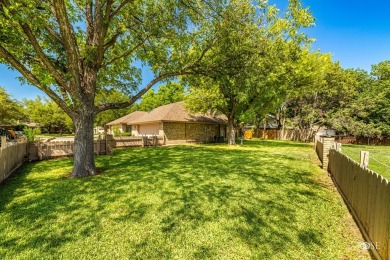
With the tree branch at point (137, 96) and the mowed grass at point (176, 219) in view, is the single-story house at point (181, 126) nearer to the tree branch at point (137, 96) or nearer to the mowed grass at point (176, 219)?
the tree branch at point (137, 96)

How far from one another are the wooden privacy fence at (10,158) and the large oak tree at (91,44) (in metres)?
2.27

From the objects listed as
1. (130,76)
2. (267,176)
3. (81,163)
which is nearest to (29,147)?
(81,163)

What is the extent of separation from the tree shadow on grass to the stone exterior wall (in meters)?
16.8

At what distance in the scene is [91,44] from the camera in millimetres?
9273

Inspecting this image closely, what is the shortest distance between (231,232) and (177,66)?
29.2 feet

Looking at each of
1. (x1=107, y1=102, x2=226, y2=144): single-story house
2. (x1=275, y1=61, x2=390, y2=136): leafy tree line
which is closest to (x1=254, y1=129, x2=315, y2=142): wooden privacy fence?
(x1=275, y1=61, x2=390, y2=136): leafy tree line

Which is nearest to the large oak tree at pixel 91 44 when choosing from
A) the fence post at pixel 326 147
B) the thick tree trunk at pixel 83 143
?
the thick tree trunk at pixel 83 143

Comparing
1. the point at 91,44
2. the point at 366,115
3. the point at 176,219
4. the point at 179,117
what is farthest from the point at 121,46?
the point at 366,115

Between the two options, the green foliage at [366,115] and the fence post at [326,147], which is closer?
the fence post at [326,147]

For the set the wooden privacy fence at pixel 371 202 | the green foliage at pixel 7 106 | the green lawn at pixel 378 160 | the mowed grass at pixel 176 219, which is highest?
the green foliage at pixel 7 106

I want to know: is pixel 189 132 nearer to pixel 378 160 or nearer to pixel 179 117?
pixel 179 117

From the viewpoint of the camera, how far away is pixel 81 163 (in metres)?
8.62

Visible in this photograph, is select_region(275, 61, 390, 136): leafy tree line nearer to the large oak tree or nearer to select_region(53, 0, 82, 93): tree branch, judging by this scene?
the large oak tree

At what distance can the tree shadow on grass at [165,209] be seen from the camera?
3.79 metres
